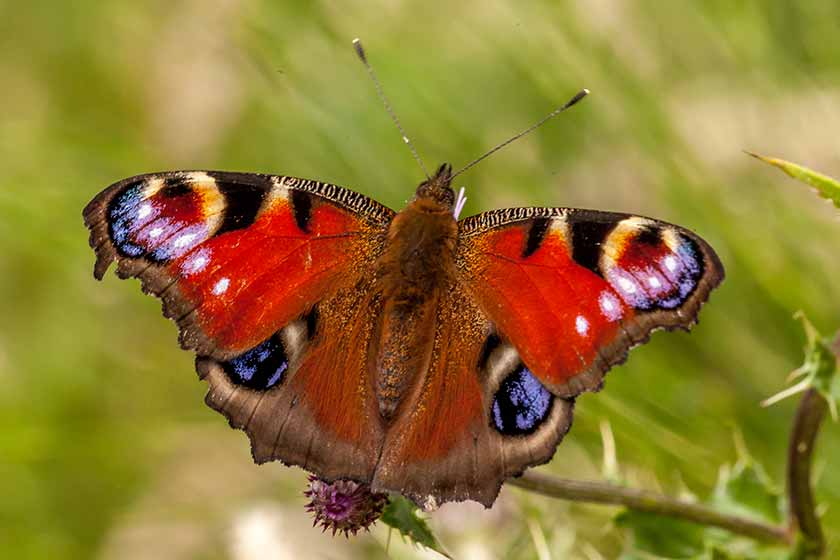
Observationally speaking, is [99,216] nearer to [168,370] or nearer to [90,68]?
[168,370]

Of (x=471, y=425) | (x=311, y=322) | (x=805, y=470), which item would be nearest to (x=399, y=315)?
(x=311, y=322)

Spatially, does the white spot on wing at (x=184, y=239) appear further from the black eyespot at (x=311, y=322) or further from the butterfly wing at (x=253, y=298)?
the black eyespot at (x=311, y=322)

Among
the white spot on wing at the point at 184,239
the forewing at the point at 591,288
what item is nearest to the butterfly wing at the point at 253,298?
the white spot on wing at the point at 184,239

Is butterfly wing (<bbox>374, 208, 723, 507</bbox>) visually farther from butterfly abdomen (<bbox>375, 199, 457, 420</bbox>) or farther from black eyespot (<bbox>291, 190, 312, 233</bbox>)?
black eyespot (<bbox>291, 190, 312, 233</bbox>)

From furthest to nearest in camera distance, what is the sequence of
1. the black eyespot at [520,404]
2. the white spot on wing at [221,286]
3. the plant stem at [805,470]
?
the plant stem at [805,470] < the white spot on wing at [221,286] < the black eyespot at [520,404]

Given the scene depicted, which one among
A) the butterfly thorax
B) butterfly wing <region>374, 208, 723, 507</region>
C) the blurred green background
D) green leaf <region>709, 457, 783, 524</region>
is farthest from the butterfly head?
green leaf <region>709, 457, 783, 524</region>

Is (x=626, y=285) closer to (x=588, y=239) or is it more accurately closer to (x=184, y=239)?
(x=588, y=239)

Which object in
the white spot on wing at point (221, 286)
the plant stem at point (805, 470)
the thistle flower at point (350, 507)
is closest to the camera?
the white spot on wing at point (221, 286)
